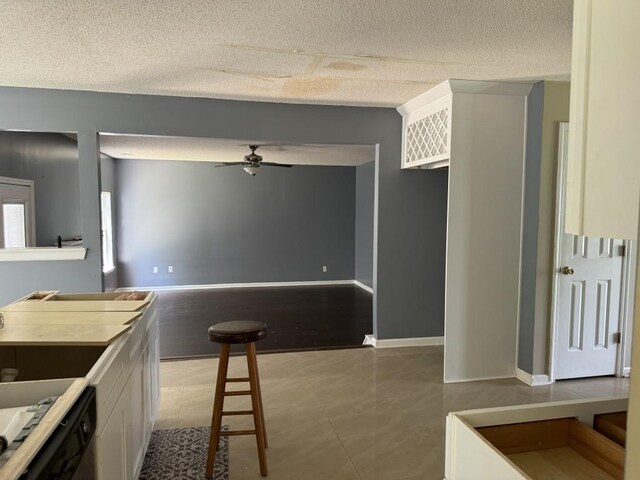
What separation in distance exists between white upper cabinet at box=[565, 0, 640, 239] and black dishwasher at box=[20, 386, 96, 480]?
122 cm

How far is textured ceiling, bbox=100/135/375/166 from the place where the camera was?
18.2ft

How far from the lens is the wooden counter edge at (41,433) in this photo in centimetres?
91

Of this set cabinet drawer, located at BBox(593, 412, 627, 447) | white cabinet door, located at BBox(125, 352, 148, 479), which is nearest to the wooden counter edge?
white cabinet door, located at BBox(125, 352, 148, 479)

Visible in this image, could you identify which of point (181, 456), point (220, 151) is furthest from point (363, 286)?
point (181, 456)

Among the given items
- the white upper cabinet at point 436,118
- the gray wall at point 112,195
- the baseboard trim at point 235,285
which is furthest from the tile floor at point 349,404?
the baseboard trim at point 235,285

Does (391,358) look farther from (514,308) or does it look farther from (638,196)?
(638,196)

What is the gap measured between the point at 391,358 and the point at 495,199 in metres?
1.74

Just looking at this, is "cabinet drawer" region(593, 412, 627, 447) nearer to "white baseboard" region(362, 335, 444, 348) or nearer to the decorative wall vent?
the decorative wall vent

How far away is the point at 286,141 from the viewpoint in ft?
14.2

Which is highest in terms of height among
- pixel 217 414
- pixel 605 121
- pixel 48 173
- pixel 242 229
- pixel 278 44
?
pixel 278 44

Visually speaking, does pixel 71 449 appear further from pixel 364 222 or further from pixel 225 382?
pixel 364 222

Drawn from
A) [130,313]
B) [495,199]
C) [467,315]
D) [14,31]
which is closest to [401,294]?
[467,315]

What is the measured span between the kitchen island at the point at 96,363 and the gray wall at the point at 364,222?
19.0 feet

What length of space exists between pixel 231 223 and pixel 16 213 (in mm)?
3842
